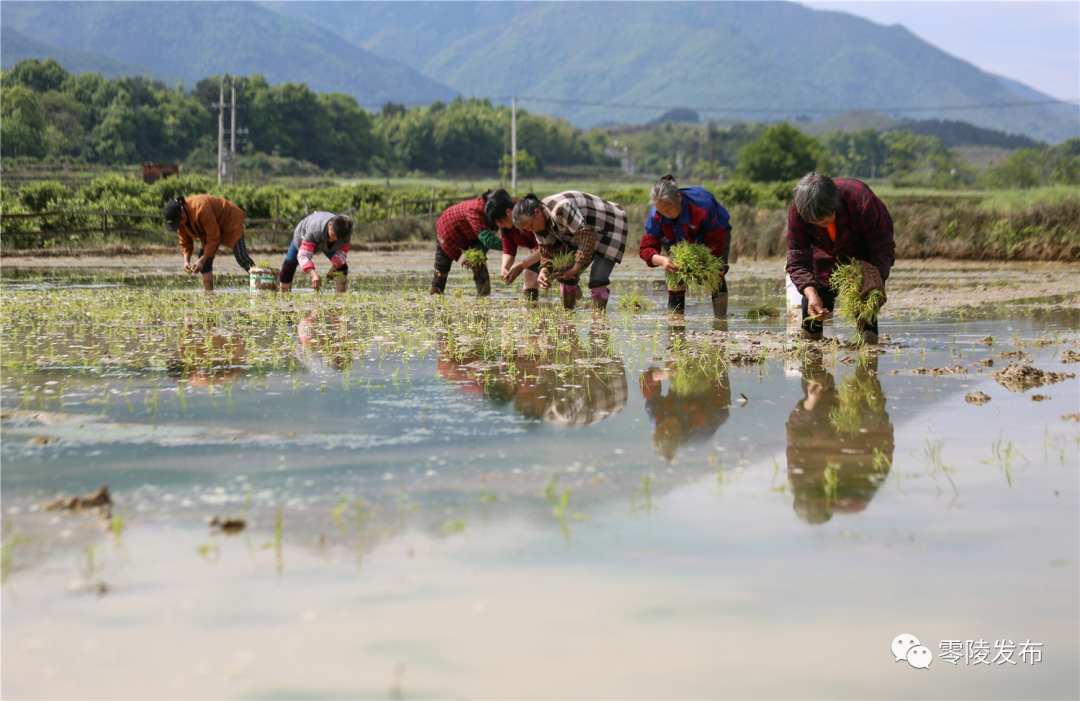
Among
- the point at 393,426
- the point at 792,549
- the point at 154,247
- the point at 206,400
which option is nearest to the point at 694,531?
the point at 792,549

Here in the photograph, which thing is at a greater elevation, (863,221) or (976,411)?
(863,221)

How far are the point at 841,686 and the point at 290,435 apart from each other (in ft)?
10.0

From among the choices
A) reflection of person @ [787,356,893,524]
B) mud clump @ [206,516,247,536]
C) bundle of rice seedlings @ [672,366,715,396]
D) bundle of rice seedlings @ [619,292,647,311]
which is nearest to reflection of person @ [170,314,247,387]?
mud clump @ [206,516,247,536]

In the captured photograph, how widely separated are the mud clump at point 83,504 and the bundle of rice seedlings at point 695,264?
6.45m

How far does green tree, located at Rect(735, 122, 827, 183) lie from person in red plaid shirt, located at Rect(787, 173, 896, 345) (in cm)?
11791

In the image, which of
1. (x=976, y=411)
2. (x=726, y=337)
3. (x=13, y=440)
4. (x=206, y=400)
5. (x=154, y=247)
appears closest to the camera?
(x=13, y=440)

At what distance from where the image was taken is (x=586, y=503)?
3.48m

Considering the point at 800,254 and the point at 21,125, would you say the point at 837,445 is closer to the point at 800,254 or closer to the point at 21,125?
the point at 800,254

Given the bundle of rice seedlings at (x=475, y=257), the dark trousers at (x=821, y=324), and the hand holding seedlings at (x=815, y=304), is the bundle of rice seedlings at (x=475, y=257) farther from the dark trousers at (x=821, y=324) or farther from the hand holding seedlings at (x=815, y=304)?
the hand holding seedlings at (x=815, y=304)

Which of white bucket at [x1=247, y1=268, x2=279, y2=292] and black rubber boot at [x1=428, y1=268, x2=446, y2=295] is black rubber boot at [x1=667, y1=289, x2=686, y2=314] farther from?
white bucket at [x1=247, y1=268, x2=279, y2=292]

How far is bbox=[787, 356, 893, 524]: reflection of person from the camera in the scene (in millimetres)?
3533

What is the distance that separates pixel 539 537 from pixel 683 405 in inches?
90.5

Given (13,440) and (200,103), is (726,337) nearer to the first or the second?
(13,440)

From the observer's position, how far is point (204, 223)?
11734mm
